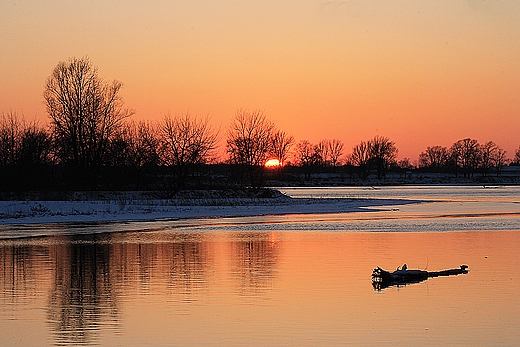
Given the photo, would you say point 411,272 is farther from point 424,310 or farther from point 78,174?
point 78,174

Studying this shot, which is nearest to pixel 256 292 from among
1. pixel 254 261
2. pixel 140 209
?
pixel 254 261

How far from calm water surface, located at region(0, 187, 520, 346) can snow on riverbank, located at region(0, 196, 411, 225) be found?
44.7 ft

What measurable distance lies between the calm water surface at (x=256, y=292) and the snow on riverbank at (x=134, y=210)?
13631 mm

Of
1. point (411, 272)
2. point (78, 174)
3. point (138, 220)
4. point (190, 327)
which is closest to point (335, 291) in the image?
point (411, 272)

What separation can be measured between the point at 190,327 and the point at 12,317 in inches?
128

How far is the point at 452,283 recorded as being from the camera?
16.3 metres

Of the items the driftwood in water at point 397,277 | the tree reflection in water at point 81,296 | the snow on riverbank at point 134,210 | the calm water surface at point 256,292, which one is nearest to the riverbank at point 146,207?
the snow on riverbank at point 134,210

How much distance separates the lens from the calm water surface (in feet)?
37.8

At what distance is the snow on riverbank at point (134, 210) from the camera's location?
140ft

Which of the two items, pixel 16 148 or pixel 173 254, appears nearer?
pixel 173 254

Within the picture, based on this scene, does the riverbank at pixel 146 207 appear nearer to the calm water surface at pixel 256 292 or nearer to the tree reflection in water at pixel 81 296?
the calm water surface at pixel 256 292

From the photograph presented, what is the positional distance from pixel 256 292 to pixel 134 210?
3300cm

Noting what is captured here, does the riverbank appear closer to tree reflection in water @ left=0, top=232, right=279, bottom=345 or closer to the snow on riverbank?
the snow on riverbank

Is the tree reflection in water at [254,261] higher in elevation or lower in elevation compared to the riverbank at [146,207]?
lower
